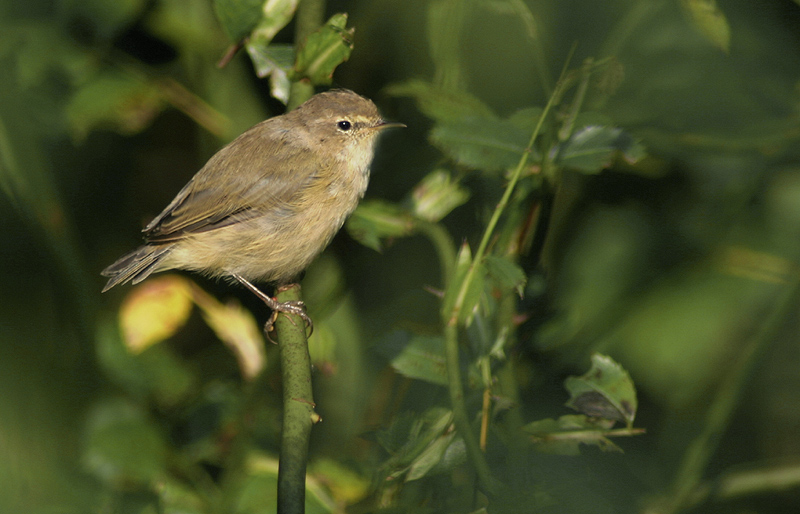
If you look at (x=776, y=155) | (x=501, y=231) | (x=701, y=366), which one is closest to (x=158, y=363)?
(x=501, y=231)

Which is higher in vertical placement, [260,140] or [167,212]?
[260,140]

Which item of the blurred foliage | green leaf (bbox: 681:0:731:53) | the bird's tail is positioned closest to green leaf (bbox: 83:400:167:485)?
the blurred foliage

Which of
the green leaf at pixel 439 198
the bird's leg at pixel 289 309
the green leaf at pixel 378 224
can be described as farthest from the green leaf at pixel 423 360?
the bird's leg at pixel 289 309

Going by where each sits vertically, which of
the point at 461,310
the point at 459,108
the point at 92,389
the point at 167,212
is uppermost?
the point at 459,108

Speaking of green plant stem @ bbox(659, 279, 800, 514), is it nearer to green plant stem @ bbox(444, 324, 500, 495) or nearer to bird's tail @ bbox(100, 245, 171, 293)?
green plant stem @ bbox(444, 324, 500, 495)

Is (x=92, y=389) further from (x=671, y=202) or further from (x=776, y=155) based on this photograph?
(x=776, y=155)

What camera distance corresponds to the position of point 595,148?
6.97 feet

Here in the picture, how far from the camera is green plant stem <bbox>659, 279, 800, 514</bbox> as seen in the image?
2.22 meters

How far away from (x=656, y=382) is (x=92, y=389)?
2272 mm

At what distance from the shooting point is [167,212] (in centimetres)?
316

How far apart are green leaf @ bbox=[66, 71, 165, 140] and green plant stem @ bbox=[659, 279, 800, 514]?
2.47 m

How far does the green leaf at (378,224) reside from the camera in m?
2.49

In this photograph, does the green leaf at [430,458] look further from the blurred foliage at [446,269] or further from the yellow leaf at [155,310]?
the yellow leaf at [155,310]

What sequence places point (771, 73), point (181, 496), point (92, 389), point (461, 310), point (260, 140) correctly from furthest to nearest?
point (260, 140)
point (92, 389)
point (771, 73)
point (181, 496)
point (461, 310)
